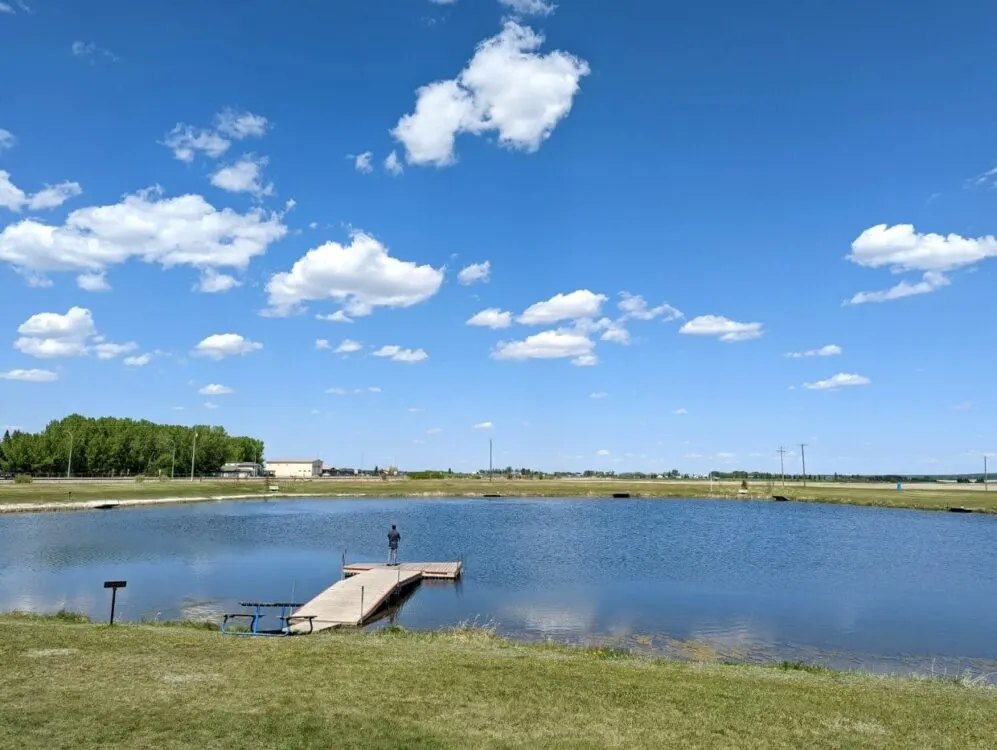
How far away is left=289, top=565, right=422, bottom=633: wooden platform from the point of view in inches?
1046

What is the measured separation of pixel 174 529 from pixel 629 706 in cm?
5956

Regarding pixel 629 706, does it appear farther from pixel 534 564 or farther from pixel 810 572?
pixel 810 572

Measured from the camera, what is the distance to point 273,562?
4591cm

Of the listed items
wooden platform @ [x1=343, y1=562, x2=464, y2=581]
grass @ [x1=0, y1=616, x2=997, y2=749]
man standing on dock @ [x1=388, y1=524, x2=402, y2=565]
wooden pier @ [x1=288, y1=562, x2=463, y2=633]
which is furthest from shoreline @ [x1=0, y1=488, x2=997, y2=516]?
grass @ [x1=0, y1=616, x2=997, y2=749]

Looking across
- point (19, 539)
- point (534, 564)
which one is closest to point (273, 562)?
point (534, 564)

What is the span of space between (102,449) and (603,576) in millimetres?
157826

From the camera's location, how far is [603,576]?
42438mm

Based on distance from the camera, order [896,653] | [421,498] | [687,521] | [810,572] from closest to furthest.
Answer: [896,653] → [810,572] → [687,521] → [421,498]

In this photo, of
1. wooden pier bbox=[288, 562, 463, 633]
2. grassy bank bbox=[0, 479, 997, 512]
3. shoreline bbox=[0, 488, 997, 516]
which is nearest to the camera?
wooden pier bbox=[288, 562, 463, 633]

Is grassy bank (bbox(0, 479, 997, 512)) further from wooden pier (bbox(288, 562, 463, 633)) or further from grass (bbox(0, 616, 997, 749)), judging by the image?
grass (bbox(0, 616, 997, 749))

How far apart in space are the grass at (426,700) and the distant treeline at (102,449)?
A: 158 meters

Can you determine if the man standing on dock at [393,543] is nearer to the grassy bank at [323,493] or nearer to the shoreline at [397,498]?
the shoreline at [397,498]

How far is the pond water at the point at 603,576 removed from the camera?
28.0 m

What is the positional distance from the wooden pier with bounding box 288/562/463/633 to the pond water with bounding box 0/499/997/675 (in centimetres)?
147
